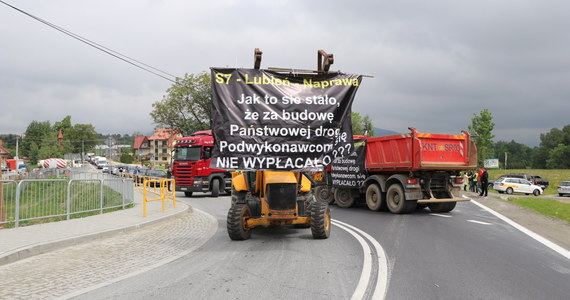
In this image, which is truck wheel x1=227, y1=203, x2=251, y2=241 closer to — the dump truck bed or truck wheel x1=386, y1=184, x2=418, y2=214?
truck wheel x1=386, y1=184, x2=418, y2=214

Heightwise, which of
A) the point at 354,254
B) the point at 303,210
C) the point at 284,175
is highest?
the point at 284,175

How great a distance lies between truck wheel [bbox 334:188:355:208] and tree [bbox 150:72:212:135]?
2770cm

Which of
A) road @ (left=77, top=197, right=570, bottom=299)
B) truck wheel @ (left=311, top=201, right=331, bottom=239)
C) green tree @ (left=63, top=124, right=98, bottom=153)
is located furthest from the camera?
green tree @ (left=63, top=124, right=98, bottom=153)

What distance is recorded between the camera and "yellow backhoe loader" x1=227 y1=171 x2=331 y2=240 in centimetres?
853

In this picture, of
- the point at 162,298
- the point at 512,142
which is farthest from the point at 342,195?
the point at 512,142

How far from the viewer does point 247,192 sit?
9.63m

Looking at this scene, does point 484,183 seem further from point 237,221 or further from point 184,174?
point 237,221

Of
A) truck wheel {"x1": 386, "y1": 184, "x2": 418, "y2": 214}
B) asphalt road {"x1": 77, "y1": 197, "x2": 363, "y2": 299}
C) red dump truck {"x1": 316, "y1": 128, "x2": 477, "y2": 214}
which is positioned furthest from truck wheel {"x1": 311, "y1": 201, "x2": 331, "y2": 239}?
truck wheel {"x1": 386, "y1": 184, "x2": 418, "y2": 214}

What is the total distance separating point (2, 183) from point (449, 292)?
10.5 m

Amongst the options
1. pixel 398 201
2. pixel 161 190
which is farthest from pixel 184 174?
pixel 398 201

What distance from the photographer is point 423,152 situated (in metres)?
13.1

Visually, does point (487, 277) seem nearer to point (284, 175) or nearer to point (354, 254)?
point (354, 254)

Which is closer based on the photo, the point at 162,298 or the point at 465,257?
the point at 162,298

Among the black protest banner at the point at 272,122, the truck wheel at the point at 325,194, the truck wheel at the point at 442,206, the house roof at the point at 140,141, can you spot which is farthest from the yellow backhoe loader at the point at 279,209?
the house roof at the point at 140,141
